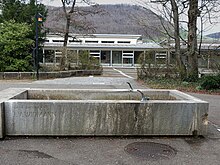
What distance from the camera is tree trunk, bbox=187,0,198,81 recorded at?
→ 57.6 feet

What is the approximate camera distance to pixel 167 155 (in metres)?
4.77

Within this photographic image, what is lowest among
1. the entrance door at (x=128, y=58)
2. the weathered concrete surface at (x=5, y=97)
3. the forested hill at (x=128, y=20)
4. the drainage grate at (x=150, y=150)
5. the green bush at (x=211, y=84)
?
the drainage grate at (x=150, y=150)

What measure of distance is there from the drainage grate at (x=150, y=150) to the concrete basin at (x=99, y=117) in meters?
0.47

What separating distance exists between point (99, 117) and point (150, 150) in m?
1.23

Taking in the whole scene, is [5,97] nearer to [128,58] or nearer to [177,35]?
[177,35]

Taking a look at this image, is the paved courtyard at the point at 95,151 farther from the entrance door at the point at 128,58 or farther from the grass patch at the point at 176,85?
the entrance door at the point at 128,58

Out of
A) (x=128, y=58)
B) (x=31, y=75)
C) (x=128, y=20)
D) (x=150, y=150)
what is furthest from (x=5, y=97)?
(x=128, y=58)

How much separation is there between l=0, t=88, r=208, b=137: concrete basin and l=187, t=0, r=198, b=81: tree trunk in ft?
41.0

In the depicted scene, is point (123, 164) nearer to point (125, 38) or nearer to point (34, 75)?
point (34, 75)

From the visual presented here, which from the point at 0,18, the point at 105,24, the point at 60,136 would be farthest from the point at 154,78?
the point at 105,24

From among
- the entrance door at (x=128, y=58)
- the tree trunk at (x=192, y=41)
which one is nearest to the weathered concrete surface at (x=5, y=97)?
the tree trunk at (x=192, y=41)

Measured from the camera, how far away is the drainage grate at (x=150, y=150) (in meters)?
4.72

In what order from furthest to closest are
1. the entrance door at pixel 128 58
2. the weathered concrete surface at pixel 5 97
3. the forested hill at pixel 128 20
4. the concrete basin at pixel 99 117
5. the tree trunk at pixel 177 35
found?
the entrance door at pixel 128 58 → the forested hill at pixel 128 20 → the tree trunk at pixel 177 35 → the concrete basin at pixel 99 117 → the weathered concrete surface at pixel 5 97

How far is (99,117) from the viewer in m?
5.60
